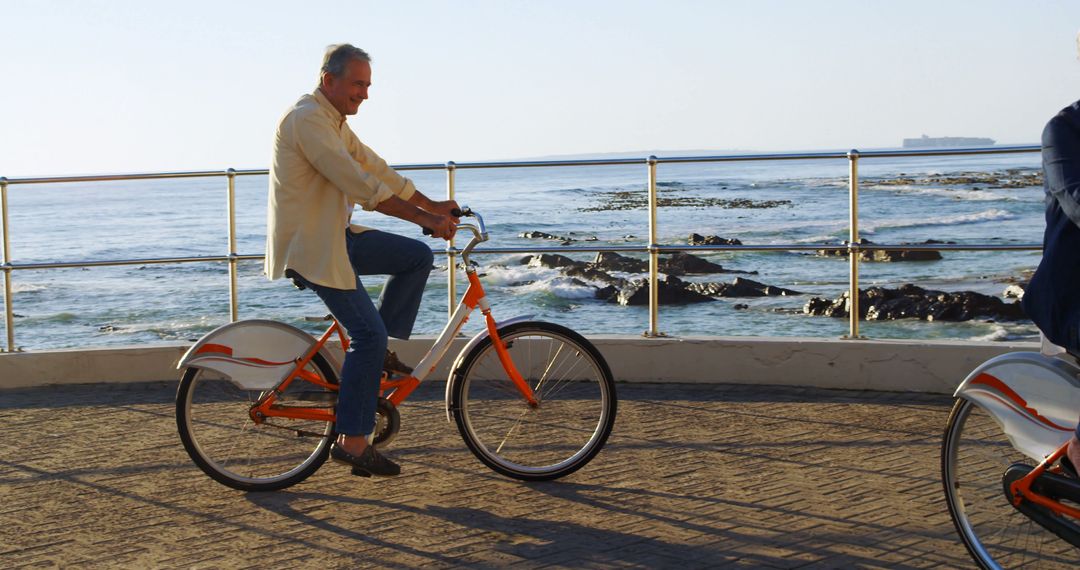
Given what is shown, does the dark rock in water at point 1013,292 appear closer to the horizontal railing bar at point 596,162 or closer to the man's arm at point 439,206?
the horizontal railing bar at point 596,162

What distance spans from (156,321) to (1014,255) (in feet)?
67.2

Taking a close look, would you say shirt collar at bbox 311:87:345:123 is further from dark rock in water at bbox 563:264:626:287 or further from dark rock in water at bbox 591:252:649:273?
dark rock in water at bbox 591:252:649:273

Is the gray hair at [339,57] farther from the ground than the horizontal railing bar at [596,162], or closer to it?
farther from the ground

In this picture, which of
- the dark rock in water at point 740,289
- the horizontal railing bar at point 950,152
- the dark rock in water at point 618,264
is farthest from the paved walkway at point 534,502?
the dark rock in water at point 618,264

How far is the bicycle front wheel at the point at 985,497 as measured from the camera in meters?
3.64

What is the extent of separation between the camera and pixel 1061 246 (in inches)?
127

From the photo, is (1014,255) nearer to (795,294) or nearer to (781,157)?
(795,294)

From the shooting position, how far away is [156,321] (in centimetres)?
2689

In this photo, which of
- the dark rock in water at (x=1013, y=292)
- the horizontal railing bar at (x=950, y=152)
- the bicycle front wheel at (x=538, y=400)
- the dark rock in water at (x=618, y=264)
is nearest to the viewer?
the bicycle front wheel at (x=538, y=400)

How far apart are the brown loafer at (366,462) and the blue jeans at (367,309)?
9 cm

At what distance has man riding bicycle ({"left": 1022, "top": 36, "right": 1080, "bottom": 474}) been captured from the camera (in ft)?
10.2

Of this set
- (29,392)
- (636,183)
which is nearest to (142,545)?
(29,392)

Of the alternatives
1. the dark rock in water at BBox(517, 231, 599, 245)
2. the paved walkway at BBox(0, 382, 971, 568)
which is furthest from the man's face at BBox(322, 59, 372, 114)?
the dark rock in water at BBox(517, 231, 599, 245)

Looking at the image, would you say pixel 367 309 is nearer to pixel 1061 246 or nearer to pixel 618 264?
pixel 1061 246
